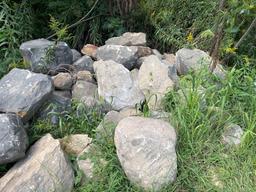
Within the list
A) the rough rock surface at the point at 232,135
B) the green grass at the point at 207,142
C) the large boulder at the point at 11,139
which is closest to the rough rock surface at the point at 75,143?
the green grass at the point at 207,142

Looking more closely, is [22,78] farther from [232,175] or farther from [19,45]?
[232,175]

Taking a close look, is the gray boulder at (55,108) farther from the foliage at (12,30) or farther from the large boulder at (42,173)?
the foliage at (12,30)

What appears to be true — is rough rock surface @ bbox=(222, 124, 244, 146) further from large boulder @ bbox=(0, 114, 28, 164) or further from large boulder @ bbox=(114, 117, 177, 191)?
large boulder @ bbox=(0, 114, 28, 164)

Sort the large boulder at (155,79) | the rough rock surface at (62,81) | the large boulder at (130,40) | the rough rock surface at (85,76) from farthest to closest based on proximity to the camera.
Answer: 1. the large boulder at (130,40)
2. the rough rock surface at (85,76)
3. the rough rock surface at (62,81)
4. the large boulder at (155,79)

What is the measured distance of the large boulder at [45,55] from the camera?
3330mm

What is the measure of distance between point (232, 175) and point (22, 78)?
5.01ft

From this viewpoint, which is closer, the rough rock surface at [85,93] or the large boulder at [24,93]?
the large boulder at [24,93]

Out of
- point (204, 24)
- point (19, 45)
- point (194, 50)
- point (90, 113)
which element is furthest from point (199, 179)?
point (19, 45)

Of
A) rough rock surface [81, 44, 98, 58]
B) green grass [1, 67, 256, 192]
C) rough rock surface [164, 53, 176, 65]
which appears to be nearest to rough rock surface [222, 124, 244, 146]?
green grass [1, 67, 256, 192]

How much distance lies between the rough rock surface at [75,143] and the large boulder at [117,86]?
1.20 ft

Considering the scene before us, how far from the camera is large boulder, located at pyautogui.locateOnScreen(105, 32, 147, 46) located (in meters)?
3.62

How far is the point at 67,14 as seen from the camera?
3992mm

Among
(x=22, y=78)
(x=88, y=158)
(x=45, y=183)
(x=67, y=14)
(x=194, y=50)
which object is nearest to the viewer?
(x=45, y=183)

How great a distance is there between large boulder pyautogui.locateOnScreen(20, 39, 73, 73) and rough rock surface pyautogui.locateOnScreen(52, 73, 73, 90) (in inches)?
6.7
